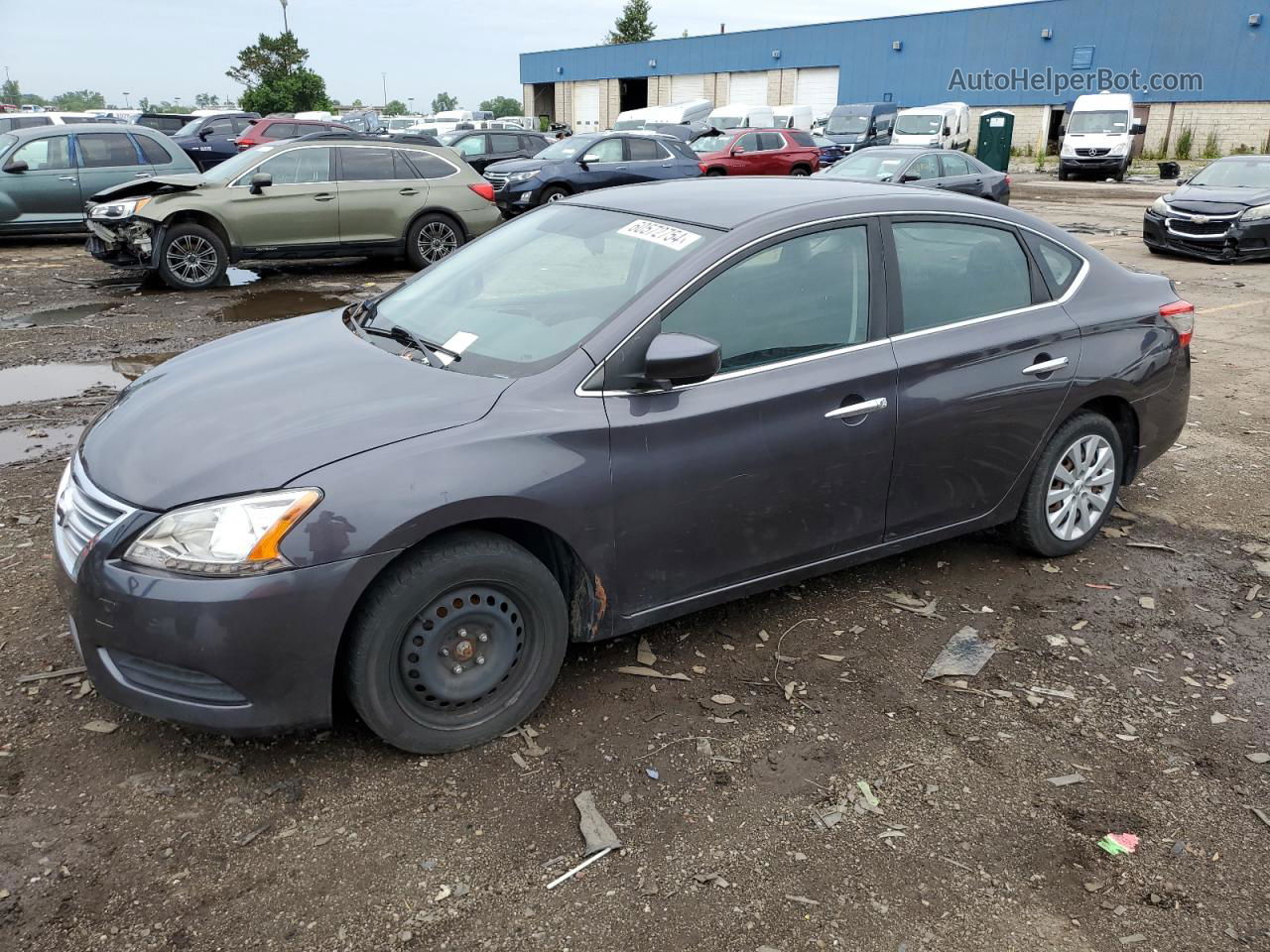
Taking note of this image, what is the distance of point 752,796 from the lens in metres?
3.01

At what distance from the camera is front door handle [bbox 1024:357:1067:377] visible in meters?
4.18

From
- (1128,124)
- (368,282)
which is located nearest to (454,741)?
(368,282)

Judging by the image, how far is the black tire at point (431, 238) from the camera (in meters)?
12.5

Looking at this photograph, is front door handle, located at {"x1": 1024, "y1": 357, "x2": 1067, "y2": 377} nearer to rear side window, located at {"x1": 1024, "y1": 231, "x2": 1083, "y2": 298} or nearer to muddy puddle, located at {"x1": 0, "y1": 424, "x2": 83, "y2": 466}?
rear side window, located at {"x1": 1024, "y1": 231, "x2": 1083, "y2": 298}

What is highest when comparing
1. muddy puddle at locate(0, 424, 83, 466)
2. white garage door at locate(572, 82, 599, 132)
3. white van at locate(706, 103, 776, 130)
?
white garage door at locate(572, 82, 599, 132)

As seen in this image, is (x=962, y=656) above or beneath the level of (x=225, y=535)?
beneath

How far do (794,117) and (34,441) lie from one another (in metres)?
37.0

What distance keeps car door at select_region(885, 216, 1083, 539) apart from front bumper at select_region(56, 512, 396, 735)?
2.13m

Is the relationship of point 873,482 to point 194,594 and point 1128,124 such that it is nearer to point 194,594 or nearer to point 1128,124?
point 194,594

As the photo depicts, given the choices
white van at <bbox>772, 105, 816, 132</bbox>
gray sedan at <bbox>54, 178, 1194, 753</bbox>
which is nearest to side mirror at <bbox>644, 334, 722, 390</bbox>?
gray sedan at <bbox>54, 178, 1194, 753</bbox>

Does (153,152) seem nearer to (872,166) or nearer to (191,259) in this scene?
(191,259)

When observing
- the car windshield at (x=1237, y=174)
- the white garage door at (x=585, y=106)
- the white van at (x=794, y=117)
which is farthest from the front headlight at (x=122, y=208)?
the white garage door at (x=585, y=106)

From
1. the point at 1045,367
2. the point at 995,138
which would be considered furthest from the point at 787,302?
the point at 995,138

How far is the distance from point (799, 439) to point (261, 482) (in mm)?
1814
